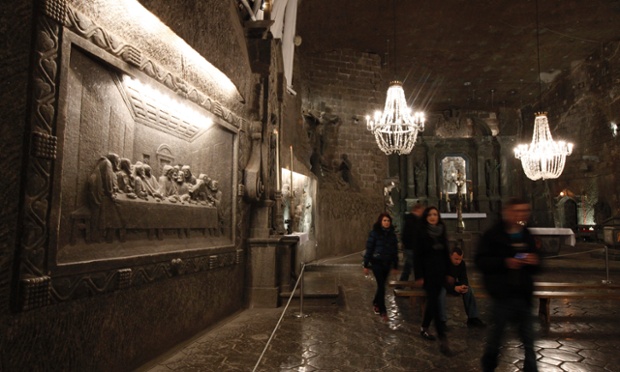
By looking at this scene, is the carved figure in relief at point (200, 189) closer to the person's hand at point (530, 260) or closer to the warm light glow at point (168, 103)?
the warm light glow at point (168, 103)

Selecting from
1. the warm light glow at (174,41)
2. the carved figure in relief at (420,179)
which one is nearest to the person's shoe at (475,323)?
the warm light glow at (174,41)

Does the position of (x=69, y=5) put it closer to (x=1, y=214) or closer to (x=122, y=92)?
(x=122, y=92)

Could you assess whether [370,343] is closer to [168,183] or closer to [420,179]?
[168,183]

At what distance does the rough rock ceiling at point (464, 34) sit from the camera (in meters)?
10.8

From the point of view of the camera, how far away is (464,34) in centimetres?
1241

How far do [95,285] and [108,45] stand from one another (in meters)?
1.81

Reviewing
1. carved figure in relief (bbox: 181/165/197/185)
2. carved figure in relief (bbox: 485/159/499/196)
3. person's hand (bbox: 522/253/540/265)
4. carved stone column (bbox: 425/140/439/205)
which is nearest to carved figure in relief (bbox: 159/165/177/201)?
carved figure in relief (bbox: 181/165/197/185)

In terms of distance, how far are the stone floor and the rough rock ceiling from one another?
832 cm

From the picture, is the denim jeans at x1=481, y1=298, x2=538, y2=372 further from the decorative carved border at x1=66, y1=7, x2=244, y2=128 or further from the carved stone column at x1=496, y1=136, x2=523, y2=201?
the carved stone column at x1=496, y1=136, x2=523, y2=201

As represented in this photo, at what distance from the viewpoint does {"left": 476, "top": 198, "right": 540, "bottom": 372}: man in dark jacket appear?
103 inches

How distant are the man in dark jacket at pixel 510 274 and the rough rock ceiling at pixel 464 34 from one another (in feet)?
29.9

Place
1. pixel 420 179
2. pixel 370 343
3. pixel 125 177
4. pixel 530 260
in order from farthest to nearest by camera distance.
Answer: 1. pixel 420 179
2. pixel 370 343
3. pixel 125 177
4. pixel 530 260

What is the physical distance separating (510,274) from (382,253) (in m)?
2.18

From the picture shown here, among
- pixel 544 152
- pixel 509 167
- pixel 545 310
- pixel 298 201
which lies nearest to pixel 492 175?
pixel 509 167
